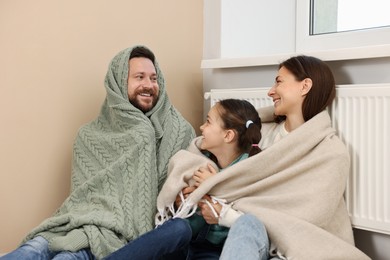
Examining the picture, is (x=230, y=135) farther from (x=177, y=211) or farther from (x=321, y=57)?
(x=321, y=57)

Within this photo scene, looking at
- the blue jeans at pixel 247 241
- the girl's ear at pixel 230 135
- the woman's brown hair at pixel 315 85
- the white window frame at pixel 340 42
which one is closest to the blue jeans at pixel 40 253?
the blue jeans at pixel 247 241

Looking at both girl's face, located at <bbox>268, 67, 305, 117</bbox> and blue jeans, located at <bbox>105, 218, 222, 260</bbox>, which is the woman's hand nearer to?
blue jeans, located at <bbox>105, 218, 222, 260</bbox>

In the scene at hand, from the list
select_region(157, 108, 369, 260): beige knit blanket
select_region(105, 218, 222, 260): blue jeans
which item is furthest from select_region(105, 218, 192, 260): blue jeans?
select_region(157, 108, 369, 260): beige knit blanket

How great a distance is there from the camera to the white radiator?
1.59 m

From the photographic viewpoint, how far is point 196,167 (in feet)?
5.46

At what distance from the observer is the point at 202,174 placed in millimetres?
1612

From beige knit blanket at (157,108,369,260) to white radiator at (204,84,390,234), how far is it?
3.7 inches

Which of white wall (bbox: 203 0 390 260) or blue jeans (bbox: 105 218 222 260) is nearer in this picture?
blue jeans (bbox: 105 218 222 260)

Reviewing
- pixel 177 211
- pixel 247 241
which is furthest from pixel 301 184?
pixel 177 211

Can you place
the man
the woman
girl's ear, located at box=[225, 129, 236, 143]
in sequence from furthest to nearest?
girl's ear, located at box=[225, 129, 236, 143] → the man → the woman

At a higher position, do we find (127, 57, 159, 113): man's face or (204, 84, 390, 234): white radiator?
(127, 57, 159, 113): man's face

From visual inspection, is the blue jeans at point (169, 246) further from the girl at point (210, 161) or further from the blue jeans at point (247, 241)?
the blue jeans at point (247, 241)

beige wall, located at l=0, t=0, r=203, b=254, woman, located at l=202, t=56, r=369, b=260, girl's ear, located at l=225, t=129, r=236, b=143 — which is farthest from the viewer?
beige wall, located at l=0, t=0, r=203, b=254

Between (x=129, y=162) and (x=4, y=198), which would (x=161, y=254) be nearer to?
(x=129, y=162)
